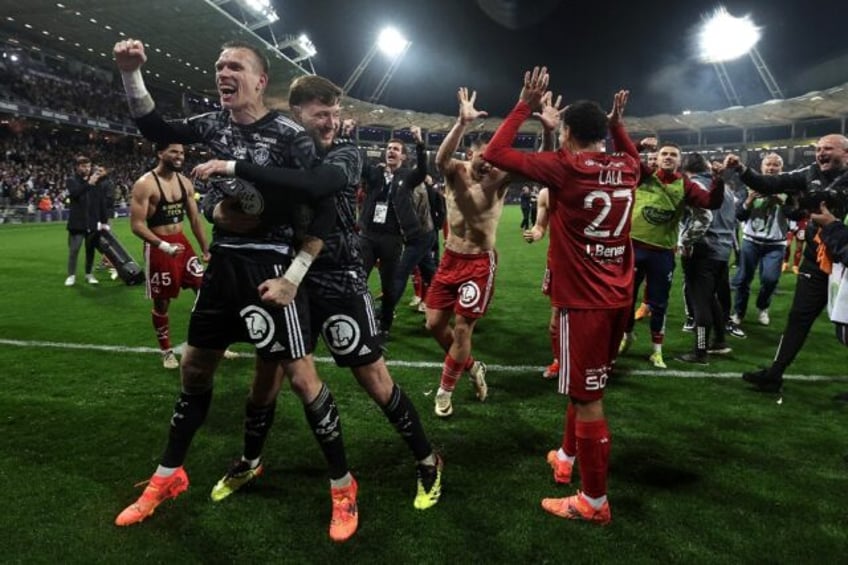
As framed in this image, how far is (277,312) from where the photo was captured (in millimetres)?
2805

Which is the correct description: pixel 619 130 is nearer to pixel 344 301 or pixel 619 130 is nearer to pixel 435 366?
pixel 344 301

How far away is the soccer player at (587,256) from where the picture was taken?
3.02 m

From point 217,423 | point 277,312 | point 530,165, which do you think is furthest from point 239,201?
point 217,423

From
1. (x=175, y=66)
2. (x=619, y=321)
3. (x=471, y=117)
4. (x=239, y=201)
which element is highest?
(x=175, y=66)

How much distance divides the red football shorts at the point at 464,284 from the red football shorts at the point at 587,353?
163 centimetres

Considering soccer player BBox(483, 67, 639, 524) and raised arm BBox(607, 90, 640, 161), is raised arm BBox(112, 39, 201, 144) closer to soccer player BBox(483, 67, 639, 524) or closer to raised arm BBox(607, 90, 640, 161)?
soccer player BBox(483, 67, 639, 524)

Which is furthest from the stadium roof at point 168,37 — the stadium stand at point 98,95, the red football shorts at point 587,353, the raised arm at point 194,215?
the red football shorts at point 587,353

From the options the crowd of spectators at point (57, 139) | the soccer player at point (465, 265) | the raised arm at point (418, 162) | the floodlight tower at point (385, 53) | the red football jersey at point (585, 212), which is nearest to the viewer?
the red football jersey at point (585, 212)

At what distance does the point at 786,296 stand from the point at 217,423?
994 cm

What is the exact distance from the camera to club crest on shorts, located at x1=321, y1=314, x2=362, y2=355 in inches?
121

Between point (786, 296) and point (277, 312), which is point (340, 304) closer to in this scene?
point (277, 312)

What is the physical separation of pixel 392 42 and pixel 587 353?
62.7 metres

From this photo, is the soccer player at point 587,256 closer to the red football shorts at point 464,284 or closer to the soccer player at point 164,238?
the red football shorts at point 464,284

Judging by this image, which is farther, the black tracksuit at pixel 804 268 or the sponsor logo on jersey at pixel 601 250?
the black tracksuit at pixel 804 268
